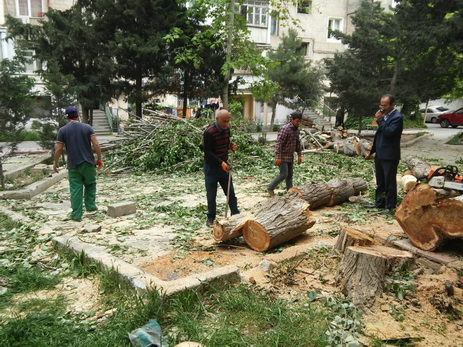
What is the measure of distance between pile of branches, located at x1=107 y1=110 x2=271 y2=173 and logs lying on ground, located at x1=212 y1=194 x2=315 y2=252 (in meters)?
6.66

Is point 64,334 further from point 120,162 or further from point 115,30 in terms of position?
point 115,30

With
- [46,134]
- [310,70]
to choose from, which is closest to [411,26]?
[310,70]

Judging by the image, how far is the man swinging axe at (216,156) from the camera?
5789 mm

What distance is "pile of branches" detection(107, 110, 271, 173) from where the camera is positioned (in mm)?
11930

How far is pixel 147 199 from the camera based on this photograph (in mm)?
8391

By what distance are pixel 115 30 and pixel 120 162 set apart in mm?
6324

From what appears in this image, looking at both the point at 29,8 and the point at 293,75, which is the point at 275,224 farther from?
the point at 29,8

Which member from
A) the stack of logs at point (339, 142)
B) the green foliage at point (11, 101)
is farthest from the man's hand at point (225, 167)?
the stack of logs at point (339, 142)

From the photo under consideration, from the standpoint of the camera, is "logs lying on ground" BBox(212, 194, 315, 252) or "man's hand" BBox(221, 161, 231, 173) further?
"man's hand" BBox(221, 161, 231, 173)

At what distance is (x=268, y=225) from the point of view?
15.6ft

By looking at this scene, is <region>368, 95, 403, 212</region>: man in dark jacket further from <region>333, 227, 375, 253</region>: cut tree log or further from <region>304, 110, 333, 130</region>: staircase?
<region>304, 110, 333, 130</region>: staircase

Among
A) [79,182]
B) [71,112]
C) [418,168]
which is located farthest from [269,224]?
[418,168]

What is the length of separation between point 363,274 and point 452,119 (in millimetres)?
31604

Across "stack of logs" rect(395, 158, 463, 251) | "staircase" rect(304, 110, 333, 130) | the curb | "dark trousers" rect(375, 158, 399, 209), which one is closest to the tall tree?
"staircase" rect(304, 110, 333, 130)
